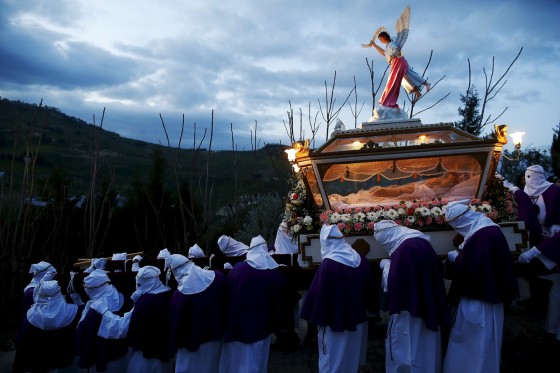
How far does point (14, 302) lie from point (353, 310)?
9.47 metres

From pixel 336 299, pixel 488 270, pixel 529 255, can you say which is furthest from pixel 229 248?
pixel 529 255

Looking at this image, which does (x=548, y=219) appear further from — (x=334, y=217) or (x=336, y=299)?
(x=336, y=299)

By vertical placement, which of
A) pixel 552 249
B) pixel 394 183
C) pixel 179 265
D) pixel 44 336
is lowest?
pixel 44 336

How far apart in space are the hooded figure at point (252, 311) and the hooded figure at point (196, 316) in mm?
137

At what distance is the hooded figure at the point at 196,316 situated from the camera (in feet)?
17.8

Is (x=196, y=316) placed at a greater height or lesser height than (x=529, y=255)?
lesser

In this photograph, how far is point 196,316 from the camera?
5422 mm

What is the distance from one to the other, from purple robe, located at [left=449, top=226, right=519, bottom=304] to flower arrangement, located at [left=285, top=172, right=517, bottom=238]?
140cm

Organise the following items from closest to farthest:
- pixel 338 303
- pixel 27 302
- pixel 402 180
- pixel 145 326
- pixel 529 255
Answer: pixel 338 303 → pixel 145 326 → pixel 529 255 → pixel 27 302 → pixel 402 180

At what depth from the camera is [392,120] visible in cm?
795

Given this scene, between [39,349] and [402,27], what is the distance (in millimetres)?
8150

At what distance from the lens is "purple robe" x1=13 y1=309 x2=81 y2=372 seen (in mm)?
5770

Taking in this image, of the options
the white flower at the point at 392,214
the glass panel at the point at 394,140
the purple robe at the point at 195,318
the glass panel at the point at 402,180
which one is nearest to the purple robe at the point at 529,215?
the glass panel at the point at 402,180

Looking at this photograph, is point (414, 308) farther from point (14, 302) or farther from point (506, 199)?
point (14, 302)
